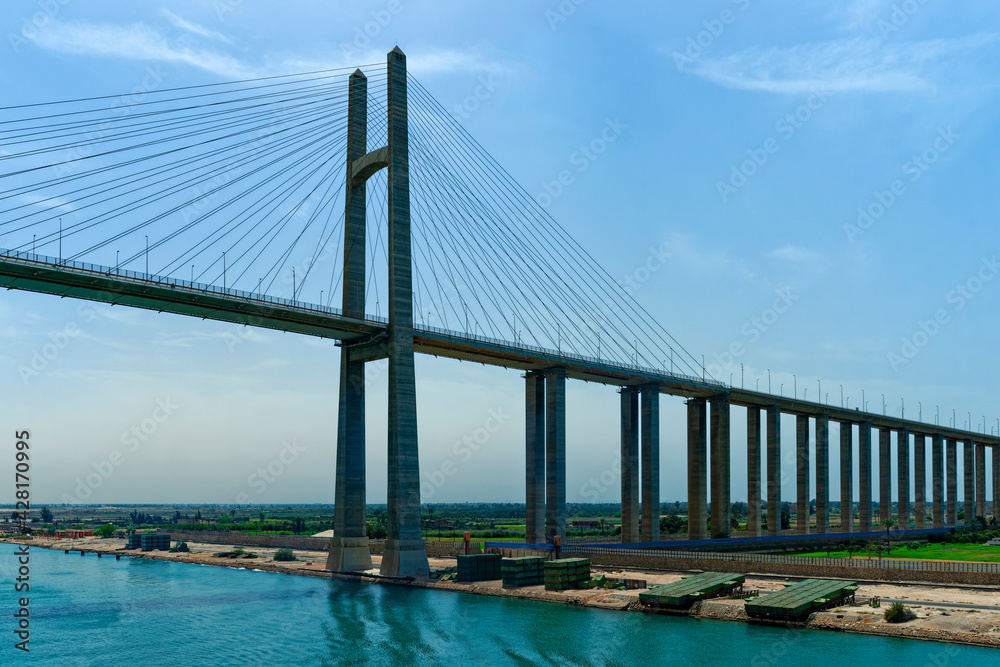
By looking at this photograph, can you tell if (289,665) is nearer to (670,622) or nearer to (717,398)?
(670,622)

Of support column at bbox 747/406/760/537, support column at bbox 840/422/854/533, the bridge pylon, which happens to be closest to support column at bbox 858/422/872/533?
support column at bbox 840/422/854/533

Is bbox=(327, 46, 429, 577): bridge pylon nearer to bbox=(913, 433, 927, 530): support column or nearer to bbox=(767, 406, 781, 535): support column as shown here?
bbox=(767, 406, 781, 535): support column

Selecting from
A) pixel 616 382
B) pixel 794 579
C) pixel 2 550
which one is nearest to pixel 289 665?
Answer: pixel 794 579

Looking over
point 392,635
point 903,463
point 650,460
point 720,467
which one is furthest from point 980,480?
point 392,635

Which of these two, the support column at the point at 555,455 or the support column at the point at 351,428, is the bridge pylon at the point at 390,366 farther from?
the support column at the point at 555,455

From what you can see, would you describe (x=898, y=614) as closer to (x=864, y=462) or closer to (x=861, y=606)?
(x=861, y=606)
